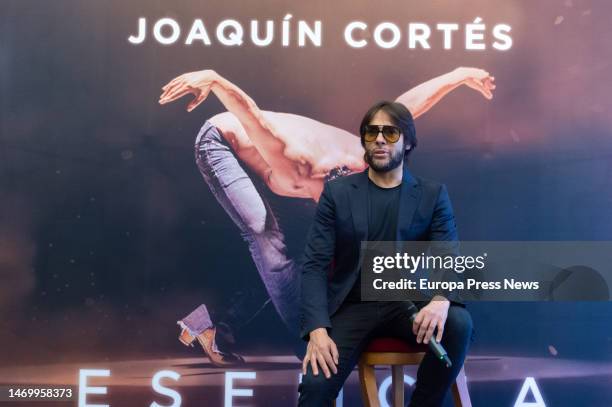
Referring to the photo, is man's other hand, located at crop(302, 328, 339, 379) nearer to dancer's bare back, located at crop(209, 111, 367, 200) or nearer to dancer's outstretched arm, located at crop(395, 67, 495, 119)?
dancer's bare back, located at crop(209, 111, 367, 200)

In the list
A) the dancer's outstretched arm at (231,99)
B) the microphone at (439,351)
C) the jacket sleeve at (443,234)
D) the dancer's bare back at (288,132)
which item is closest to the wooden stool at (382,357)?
the microphone at (439,351)

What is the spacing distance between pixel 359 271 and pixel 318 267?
0.46 feet

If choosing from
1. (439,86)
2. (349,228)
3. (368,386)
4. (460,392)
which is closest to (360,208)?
(349,228)

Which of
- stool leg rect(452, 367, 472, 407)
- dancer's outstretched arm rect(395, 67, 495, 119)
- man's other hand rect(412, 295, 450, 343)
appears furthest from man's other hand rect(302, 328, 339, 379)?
dancer's outstretched arm rect(395, 67, 495, 119)

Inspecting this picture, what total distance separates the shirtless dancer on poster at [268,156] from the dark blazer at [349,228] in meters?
0.74

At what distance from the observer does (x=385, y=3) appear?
10.8 ft

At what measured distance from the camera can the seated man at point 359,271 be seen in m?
2.28

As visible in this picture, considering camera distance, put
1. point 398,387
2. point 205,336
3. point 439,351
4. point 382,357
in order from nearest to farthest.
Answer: point 439,351 → point 382,357 → point 398,387 → point 205,336

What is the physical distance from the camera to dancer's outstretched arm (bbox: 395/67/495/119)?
10.8ft

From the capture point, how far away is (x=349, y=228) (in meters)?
2.49

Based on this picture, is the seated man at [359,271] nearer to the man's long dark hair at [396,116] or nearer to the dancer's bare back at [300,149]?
the man's long dark hair at [396,116]

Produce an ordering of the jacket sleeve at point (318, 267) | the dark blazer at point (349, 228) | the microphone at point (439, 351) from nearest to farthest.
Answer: the microphone at point (439, 351)
the jacket sleeve at point (318, 267)
the dark blazer at point (349, 228)

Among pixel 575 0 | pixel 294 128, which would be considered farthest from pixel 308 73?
pixel 575 0

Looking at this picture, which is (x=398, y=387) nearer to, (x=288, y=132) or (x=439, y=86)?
(x=288, y=132)
